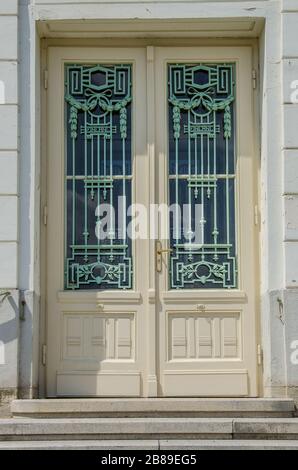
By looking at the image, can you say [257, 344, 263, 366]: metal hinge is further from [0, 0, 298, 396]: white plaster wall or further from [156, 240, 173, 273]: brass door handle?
[156, 240, 173, 273]: brass door handle

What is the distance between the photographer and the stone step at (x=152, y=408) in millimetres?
6773

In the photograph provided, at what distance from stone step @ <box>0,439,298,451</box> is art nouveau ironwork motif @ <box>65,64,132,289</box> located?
152cm

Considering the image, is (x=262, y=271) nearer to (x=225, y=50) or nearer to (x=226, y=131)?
(x=226, y=131)

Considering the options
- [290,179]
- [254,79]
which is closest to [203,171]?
[290,179]

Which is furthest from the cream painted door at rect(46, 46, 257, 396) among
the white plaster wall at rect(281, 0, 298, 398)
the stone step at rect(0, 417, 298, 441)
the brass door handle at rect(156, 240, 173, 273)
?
the stone step at rect(0, 417, 298, 441)

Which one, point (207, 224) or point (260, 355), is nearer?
point (260, 355)

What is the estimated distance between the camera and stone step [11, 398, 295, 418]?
6.77 meters

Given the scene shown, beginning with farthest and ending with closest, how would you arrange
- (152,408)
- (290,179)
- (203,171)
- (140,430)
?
(203,171) → (290,179) → (152,408) → (140,430)

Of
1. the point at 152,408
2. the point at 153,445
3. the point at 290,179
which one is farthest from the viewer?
the point at 290,179

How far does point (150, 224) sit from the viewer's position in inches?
298

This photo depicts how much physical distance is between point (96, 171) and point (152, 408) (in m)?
1.99

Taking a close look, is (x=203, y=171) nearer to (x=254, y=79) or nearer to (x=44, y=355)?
(x=254, y=79)

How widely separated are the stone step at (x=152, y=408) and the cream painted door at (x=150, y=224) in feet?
1.79
